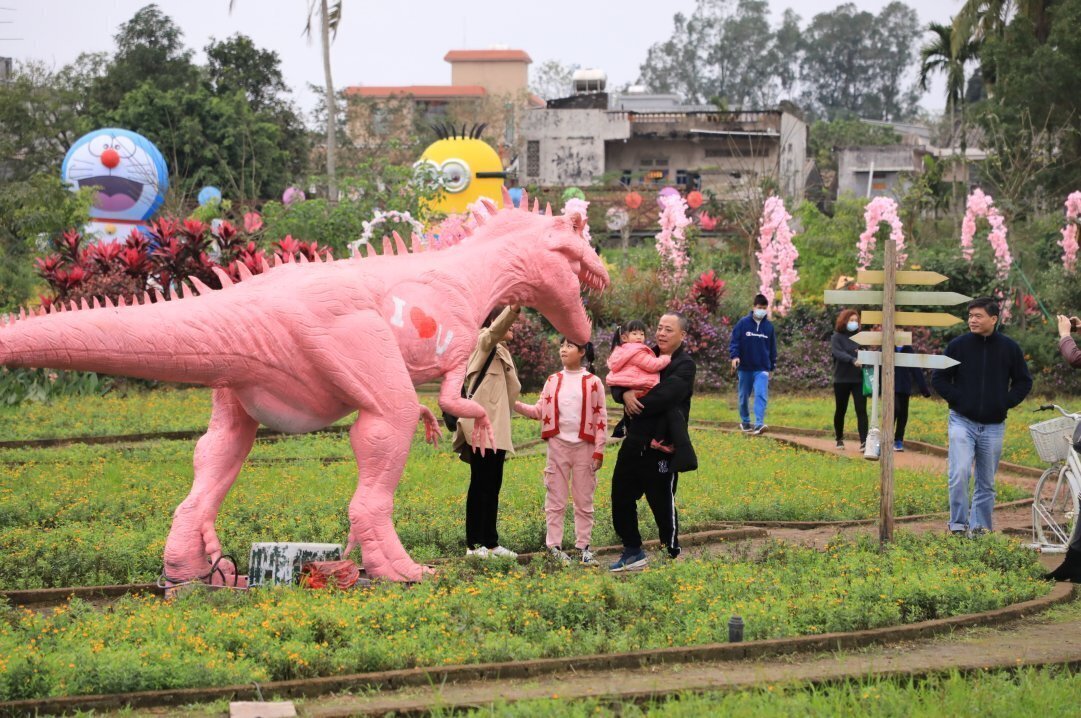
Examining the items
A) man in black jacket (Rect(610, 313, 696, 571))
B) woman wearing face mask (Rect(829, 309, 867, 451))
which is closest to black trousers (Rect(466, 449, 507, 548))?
man in black jacket (Rect(610, 313, 696, 571))

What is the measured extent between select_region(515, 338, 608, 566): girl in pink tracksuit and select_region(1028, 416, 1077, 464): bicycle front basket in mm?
3232

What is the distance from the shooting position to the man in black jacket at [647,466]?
1004 cm

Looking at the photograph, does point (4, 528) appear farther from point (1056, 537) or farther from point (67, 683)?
point (1056, 537)

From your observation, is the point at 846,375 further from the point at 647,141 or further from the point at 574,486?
the point at 647,141

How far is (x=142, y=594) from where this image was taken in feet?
29.3

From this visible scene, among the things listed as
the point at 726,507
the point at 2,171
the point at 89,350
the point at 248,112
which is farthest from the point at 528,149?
the point at 89,350

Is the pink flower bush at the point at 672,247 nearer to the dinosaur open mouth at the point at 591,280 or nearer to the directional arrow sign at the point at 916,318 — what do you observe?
the dinosaur open mouth at the point at 591,280

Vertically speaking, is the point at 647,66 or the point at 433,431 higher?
the point at 647,66

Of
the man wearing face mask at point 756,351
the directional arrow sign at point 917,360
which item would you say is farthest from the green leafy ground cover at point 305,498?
the directional arrow sign at point 917,360

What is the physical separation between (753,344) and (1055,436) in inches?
298

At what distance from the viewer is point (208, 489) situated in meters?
9.20

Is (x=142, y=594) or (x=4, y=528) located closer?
(x=142, y=594)

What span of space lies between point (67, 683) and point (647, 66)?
99.8 metres

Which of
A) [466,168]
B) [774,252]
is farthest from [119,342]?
[466,168]
